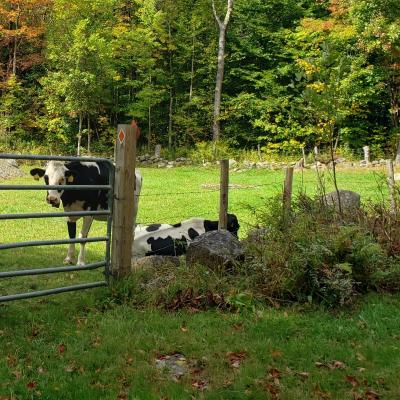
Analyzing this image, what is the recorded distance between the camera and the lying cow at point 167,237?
7211mm

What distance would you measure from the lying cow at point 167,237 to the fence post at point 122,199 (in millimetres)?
1606

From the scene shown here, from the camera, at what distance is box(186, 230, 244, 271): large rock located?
223 inches

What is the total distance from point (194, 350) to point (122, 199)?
6.07 feet

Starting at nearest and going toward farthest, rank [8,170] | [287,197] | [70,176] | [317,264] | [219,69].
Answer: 1. [317,264]
2. [287,197]
3. [70,176]
4. [8,170]
5. [219,69]

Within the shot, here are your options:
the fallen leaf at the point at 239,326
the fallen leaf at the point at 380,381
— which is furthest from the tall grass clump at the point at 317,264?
the fallen leaf at the point at 380,381

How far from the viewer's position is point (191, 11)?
32438mm

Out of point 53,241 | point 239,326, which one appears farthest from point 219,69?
point 239,326

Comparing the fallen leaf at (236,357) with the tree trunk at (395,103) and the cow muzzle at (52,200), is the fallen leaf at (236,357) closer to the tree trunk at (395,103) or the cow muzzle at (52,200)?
the cow muzzle at (52,200)

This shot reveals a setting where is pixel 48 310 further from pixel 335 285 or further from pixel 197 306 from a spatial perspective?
pixel 335 285

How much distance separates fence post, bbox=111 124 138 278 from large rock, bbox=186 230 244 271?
2.60ft

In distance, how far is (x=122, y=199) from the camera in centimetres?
534

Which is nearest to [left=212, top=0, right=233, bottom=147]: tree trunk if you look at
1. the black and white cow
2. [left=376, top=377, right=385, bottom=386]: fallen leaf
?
the black and white cow

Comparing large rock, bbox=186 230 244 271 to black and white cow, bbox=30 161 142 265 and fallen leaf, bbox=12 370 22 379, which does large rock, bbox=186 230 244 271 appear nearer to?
black and white cow, bbox=30 161 142 265

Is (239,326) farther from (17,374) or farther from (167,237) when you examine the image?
(167,237)
